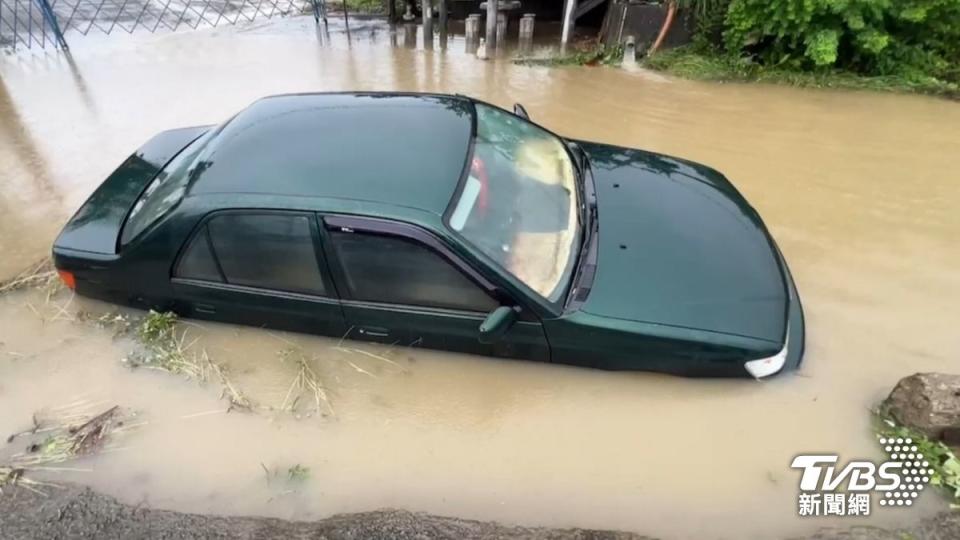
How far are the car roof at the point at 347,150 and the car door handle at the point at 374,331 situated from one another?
81 centimetres

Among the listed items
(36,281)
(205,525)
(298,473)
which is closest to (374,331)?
(298,473)

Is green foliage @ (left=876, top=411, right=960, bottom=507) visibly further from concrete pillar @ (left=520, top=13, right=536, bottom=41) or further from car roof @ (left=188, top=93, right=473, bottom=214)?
Answer: concrete pillar @ (left=520, top=13, right=536, bottom=41)

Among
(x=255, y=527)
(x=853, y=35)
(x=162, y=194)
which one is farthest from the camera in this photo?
(x=853, y=35)

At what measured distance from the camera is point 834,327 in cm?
401

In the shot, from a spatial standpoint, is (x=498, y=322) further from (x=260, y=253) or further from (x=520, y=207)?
(x=260, y=253)

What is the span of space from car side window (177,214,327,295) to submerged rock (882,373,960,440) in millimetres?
3304

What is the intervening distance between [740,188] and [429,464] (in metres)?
3.95

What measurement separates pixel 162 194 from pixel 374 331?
5.34 ft

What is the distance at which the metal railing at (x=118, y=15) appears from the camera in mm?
10484

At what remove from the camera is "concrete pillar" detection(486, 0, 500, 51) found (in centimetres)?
953

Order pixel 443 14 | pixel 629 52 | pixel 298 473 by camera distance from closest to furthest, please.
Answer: pixel 298 473
pixel 629 52
pixel 443 14

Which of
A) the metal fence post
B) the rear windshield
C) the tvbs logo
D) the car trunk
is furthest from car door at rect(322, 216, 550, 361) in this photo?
the metal fence post

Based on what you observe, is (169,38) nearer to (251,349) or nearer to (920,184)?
(251,349)

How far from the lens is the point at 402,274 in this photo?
10.9 feet
